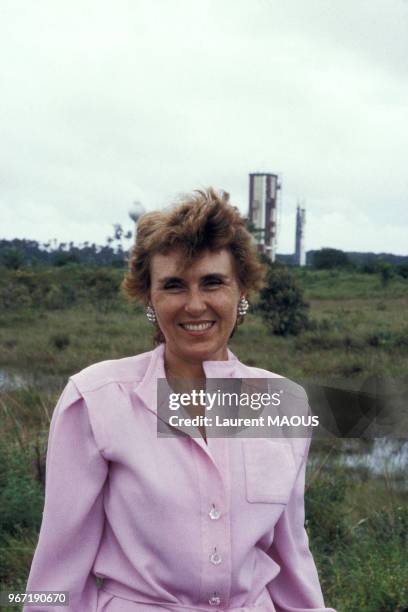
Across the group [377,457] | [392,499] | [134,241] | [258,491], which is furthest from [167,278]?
[377,457]

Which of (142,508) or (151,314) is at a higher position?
(151,314)

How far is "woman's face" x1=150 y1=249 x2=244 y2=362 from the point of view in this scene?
A: 1944 mm

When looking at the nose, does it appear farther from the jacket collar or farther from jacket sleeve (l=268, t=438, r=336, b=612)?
jacket sleeve (l=268, t=438, r=336, b=612)

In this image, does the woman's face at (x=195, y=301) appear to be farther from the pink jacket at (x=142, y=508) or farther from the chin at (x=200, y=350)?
the pink jacket at (x=142, y=508)

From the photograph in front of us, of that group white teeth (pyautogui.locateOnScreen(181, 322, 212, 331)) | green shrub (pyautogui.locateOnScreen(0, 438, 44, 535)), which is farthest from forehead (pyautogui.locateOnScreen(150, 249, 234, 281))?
green shrub (pyautogui.locateOnScreen(0, 438, 44, 535))

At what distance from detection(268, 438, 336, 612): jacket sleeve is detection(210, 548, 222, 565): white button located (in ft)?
0.78

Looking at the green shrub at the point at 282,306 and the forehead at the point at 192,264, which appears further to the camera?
the green shrub at the point at 282,306

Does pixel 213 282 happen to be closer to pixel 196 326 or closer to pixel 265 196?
pixel 196 326

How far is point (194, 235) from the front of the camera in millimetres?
1899

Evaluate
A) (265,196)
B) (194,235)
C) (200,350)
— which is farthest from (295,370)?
(265,196)

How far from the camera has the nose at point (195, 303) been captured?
1.94 metres

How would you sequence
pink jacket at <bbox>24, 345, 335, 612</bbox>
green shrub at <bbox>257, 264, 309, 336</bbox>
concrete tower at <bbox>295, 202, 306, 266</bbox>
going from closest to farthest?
1. pink jacket at <bbox>24, 345, 335, 612</bbox>
2. green shrub at <bbox>257, 264, 309, 336</bbox>
3. concrete tower at <bbox>295, 202, 306, 266</bbox>

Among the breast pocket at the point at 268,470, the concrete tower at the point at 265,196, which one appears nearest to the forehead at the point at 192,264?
the breast pocket at the point at 268,470

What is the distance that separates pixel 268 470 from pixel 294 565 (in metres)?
0.30
